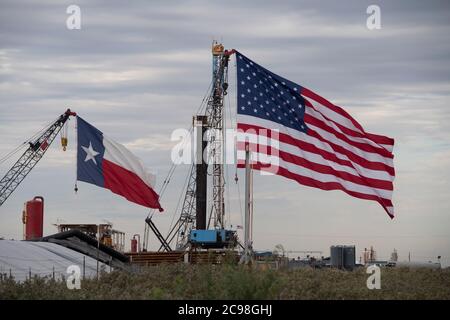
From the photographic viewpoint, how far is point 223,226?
4948 inches

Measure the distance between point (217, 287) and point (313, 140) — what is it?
8.83 metres

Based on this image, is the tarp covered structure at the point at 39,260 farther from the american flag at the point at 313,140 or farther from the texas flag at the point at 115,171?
the american flag at the point at 313,140

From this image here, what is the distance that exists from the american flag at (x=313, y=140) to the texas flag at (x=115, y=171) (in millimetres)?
11191

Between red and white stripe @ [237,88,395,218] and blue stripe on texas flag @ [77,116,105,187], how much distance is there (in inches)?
600

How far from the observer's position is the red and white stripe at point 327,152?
35.5 m

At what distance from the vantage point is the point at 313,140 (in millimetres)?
36594

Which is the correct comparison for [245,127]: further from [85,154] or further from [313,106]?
[85,154]

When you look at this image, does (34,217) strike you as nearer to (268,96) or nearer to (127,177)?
(127,177)

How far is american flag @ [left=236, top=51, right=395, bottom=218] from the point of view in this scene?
35.8 meters
